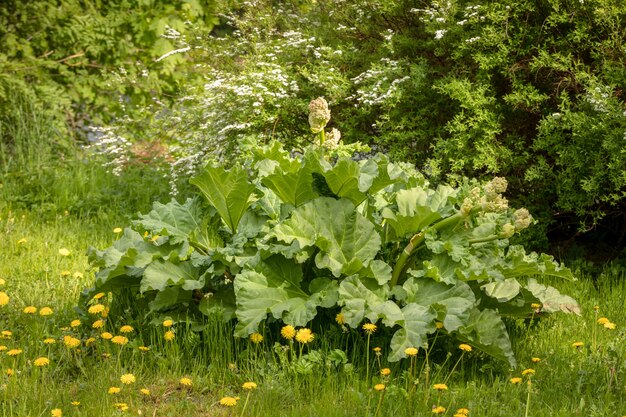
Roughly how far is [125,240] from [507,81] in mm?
2731

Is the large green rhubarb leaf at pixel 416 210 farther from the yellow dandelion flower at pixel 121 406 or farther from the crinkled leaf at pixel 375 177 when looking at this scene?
the yellow dandelion flower at pixel 121 406

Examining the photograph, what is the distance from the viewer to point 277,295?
343 cm

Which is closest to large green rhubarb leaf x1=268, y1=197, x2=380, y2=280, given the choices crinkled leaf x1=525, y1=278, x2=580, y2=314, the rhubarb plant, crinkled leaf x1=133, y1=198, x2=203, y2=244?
the rhubarb plant

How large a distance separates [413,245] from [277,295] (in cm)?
61

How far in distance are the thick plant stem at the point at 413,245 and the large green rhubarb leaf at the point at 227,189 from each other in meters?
0.72

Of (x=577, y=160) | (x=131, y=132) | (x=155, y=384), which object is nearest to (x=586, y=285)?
(x=577, y=160)

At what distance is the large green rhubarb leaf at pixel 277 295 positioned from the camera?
3.32m

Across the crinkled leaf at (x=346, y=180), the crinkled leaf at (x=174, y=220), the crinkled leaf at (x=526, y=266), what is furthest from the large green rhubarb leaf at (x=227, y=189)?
the crinkled leaf at (x=526, y=266)

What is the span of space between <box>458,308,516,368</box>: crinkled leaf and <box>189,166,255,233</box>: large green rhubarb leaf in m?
1.11

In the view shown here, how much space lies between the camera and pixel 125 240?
393 centimetres

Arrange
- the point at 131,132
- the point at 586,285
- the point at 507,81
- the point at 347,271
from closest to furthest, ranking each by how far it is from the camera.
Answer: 1. the point at 347,271
2. the point at 586,285
3. the point at 507,81
4. the point at 131,132

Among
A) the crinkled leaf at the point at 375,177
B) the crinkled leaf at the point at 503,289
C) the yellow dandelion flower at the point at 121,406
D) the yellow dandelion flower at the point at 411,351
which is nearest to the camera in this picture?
the yellow dandelion flower at the point at 121,406

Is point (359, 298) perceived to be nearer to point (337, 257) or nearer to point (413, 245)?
point (337, 257)

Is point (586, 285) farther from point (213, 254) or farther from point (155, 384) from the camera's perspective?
point (155, 384)
